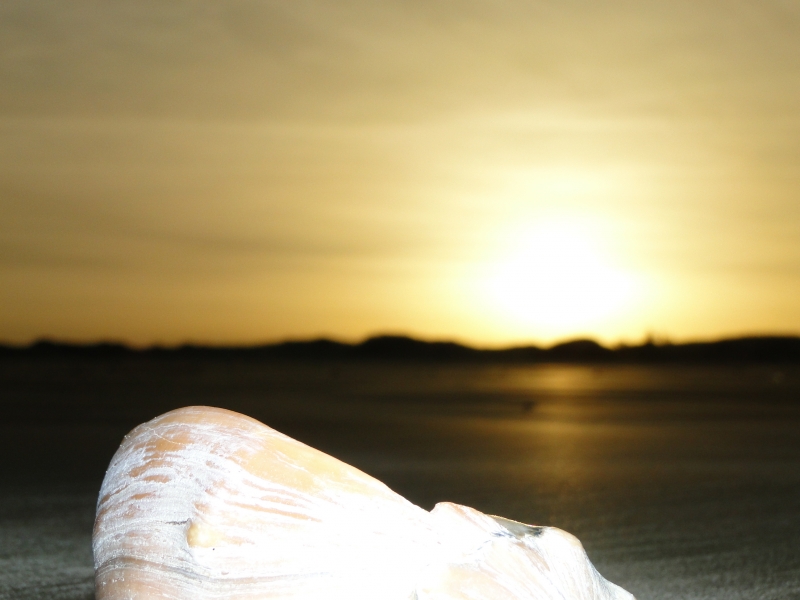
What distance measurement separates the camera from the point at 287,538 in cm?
214

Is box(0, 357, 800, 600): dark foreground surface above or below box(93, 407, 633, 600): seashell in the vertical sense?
below

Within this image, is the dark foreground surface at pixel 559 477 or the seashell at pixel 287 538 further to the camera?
the dark foreground surface at pixel 559 477

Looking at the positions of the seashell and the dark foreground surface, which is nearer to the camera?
the seashell

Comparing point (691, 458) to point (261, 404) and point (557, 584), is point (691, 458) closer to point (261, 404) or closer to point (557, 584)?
point (557, 584)

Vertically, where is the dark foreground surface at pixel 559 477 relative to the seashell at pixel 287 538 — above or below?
below

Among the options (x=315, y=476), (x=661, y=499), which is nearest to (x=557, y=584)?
(x=315, y=476)

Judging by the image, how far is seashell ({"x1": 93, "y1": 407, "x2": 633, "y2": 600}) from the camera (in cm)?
209

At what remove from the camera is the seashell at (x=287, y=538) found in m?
2.09

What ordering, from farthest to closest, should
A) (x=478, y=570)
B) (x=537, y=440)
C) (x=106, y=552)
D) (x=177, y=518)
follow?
(x=537, y=440) < (x=106, y=552) < (x=177, y=518) < (x=478, y=570)

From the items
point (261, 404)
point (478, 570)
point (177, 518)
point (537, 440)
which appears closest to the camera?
point (478, 570)

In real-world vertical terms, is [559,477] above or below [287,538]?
below

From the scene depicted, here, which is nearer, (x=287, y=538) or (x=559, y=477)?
(x=287, y=538)

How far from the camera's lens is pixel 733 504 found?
6.52 meters

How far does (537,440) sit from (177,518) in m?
10.3
